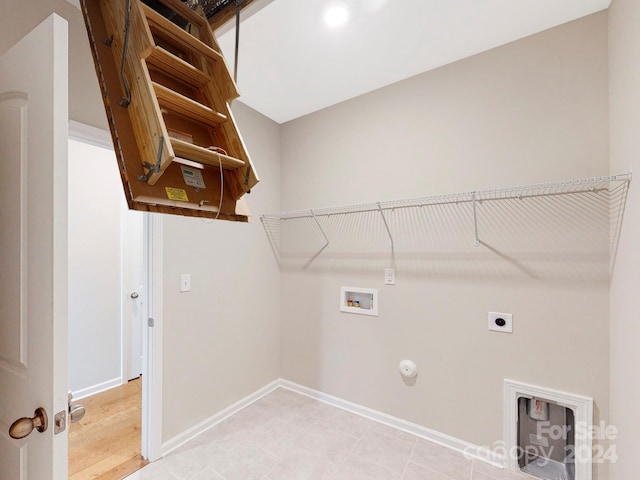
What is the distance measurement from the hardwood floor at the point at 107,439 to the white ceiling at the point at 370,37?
2715mm

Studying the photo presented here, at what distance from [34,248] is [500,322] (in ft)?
7.21

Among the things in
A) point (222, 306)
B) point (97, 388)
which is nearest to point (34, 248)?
point (222, 306)

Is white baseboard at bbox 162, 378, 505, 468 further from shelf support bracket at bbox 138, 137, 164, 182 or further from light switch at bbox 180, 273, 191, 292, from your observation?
shelf support bracket at bbox 138, 137, 164, 182

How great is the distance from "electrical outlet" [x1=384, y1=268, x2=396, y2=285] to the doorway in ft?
6.90

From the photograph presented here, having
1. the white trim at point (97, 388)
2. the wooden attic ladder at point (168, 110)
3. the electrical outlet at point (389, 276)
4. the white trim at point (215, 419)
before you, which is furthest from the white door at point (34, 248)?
the white trim at point (97, 388)

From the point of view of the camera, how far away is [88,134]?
57.2 inches

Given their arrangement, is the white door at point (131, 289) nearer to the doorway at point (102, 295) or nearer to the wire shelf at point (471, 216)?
the doorway at point (102, 295)

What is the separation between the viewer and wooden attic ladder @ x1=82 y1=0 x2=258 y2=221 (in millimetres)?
954

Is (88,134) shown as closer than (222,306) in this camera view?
Yes

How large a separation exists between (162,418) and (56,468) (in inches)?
51.8

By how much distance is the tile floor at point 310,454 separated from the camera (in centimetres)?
168

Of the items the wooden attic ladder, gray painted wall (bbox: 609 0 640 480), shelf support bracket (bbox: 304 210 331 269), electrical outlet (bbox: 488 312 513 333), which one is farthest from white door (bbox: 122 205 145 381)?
gray painted wall (bbox: 609 0 640 480)

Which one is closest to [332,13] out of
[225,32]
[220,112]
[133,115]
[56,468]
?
[225,32]

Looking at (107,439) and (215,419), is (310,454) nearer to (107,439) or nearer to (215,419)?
(215,419)
